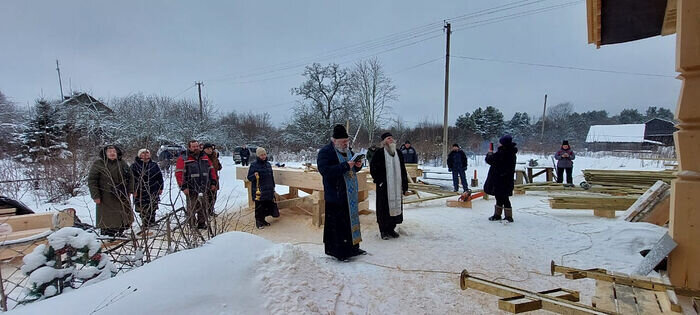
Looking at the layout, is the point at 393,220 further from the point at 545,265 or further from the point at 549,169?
the point at 549,169

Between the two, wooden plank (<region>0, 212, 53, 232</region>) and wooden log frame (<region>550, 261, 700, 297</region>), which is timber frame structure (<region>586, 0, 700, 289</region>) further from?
wooden plank (<region>0, 212, 53, 232</region>)

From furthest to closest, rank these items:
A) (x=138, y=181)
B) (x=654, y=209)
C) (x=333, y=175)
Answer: (x=138, y=181) < (x=654, y=209) < (x=333, y=175)

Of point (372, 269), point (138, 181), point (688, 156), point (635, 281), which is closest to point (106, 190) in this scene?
point (138, 181)

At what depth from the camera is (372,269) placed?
11.5 feet

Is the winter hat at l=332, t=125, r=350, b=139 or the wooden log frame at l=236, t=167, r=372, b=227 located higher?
the winter hat at l=332, t=125, r=350, b=139

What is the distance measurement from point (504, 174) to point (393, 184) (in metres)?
2.20

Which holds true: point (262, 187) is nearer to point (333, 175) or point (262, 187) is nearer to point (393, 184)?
point (333, 175)

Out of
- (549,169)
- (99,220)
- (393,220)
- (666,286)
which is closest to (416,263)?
(393,220)

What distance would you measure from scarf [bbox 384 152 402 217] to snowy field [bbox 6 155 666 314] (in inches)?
17.5

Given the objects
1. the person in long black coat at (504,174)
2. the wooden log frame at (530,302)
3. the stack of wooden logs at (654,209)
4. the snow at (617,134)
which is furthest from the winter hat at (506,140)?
the snow at (617,134)

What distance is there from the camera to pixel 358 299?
280cm

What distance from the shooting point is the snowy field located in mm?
2010

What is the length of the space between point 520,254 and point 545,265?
36 centimetres

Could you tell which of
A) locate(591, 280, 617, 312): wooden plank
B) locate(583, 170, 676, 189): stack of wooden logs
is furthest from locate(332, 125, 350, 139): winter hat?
locate(583, 170, 676, 189): stack of wooden logs
